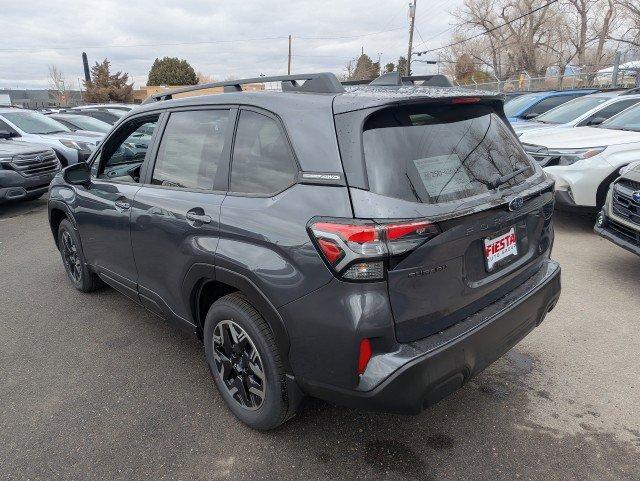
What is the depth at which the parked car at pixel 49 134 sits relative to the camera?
32.5ft

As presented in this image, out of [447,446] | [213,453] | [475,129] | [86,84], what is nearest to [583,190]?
[475,129]

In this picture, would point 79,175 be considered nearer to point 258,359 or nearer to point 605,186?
point 258,359

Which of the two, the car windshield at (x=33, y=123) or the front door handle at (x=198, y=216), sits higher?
the car windshield at (x=33, y=123)

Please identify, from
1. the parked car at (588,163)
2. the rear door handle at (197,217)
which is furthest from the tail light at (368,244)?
the parked car at (588,163)

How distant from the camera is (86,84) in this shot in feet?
152

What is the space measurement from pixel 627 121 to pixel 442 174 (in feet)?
19.0

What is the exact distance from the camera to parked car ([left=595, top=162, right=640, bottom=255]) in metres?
4.03

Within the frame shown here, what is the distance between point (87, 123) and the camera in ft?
41.8

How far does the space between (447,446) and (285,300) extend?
1.17 m

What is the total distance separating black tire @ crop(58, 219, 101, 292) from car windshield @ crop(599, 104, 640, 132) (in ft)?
21.7

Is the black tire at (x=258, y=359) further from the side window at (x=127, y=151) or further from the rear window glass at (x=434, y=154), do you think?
the side window at (x=127, y=151)

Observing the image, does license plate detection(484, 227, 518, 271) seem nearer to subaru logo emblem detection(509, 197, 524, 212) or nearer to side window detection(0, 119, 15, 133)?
subaru logo emblem detection(509, 197, 524, 212)

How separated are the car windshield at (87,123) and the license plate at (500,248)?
12.2 meters

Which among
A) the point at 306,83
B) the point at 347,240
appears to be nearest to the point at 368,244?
the point at 347,240
